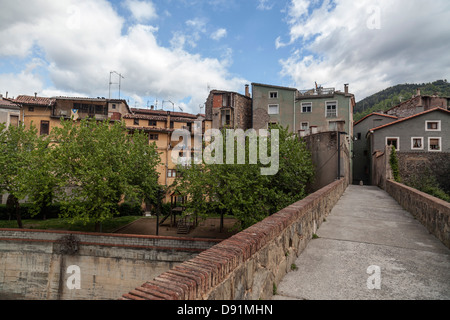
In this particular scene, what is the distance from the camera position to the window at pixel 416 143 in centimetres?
Result: 2772

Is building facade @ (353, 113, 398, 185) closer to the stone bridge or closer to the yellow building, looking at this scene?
the yellow building

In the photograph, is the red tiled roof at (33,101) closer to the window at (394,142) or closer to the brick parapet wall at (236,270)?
the brick parapet wall at (236,270)

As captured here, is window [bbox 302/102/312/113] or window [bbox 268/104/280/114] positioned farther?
window [bbox 268/104/280/114]

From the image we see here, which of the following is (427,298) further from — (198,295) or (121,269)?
(121,269)

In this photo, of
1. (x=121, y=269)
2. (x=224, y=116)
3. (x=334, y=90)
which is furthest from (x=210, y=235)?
Result: (x=334, y=90)

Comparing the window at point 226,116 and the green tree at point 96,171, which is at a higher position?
the window at point 226,116

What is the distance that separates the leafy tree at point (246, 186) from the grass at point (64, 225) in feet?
26.8

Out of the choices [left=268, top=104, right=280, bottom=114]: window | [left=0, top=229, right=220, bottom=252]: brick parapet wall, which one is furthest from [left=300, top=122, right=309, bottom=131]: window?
[left=0, top=229, right=220, bottom=252]: brick parapet wall

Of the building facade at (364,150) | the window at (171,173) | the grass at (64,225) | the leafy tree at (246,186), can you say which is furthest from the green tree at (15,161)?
the building facade at (364,150)

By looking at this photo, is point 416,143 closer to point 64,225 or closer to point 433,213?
point 433,213

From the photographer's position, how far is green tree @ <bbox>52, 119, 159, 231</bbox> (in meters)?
16.9

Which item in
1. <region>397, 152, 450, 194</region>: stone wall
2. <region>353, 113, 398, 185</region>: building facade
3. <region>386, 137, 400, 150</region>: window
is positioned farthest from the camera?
<region>353, 113, 398, 185</region>: building facade

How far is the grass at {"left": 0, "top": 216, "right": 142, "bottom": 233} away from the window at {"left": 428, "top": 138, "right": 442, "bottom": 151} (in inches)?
1285

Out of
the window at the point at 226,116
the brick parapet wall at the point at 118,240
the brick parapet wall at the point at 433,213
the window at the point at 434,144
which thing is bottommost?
the brick parapet wall at the point at 118,240
